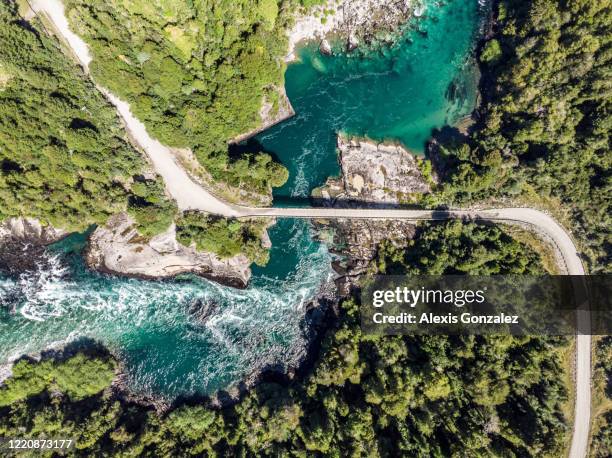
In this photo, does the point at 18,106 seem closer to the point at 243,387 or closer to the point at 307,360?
the point at 243,387

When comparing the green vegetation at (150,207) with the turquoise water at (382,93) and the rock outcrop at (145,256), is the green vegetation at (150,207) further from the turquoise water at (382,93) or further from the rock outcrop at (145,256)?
the turquoise water at (382,93)

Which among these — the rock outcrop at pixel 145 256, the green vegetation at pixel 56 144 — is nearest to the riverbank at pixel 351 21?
the green vegetation at pixel 56 144

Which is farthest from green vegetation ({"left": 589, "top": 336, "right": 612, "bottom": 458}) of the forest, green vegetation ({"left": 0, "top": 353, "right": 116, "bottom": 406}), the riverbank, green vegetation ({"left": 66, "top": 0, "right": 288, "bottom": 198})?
green vegetation ({"left": 0, "top": 353, "right": 116, "bottom": 406})

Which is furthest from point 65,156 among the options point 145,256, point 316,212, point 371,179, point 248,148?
point 371,179

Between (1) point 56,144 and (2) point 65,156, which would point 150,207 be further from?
(1) point 56,144

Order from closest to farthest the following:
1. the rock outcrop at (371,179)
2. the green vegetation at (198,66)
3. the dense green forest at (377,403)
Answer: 1. the green vegetation at (198,66)
2. the dense green forest at (377,403)
3. the rock outcrop at (371,179)

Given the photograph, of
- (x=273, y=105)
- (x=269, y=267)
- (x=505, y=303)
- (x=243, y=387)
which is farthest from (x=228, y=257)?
(x=505, y=303)
